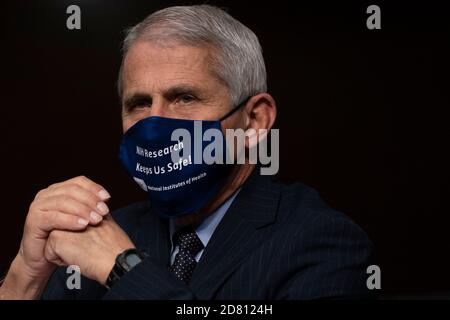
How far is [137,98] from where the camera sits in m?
1.85

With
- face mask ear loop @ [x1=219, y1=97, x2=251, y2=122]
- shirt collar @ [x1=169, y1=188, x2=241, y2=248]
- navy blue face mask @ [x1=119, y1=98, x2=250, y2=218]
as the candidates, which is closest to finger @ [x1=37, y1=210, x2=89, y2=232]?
navy blue face mask @ [x1=119, y1=98, x2=250, y2=218]

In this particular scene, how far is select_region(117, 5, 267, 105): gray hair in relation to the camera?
184 centimetres

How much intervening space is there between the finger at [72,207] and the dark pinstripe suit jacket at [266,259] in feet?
0.62

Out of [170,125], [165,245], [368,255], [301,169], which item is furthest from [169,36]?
[301,169]

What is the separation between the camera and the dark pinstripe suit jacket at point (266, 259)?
5.04 feet

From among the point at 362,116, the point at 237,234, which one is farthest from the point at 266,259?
the point at 362,116

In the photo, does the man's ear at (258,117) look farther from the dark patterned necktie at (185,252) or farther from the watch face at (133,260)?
the watch face at (133,260)

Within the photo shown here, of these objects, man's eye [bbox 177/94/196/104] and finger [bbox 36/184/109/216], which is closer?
finger [bbox 36/184/109/216]

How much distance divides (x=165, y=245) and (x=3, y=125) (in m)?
1.61

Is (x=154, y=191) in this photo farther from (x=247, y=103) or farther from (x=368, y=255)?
(x=368, y=255)

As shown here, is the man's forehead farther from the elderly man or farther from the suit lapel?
the suit lapel

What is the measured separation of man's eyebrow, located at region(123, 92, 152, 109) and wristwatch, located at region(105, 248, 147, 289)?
46 centimetres

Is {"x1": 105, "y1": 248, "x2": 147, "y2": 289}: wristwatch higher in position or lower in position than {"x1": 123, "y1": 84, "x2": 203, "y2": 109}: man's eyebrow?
lower

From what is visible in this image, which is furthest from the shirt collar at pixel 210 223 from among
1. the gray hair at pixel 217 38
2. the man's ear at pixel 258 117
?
the gray hair at pixel 217 38
